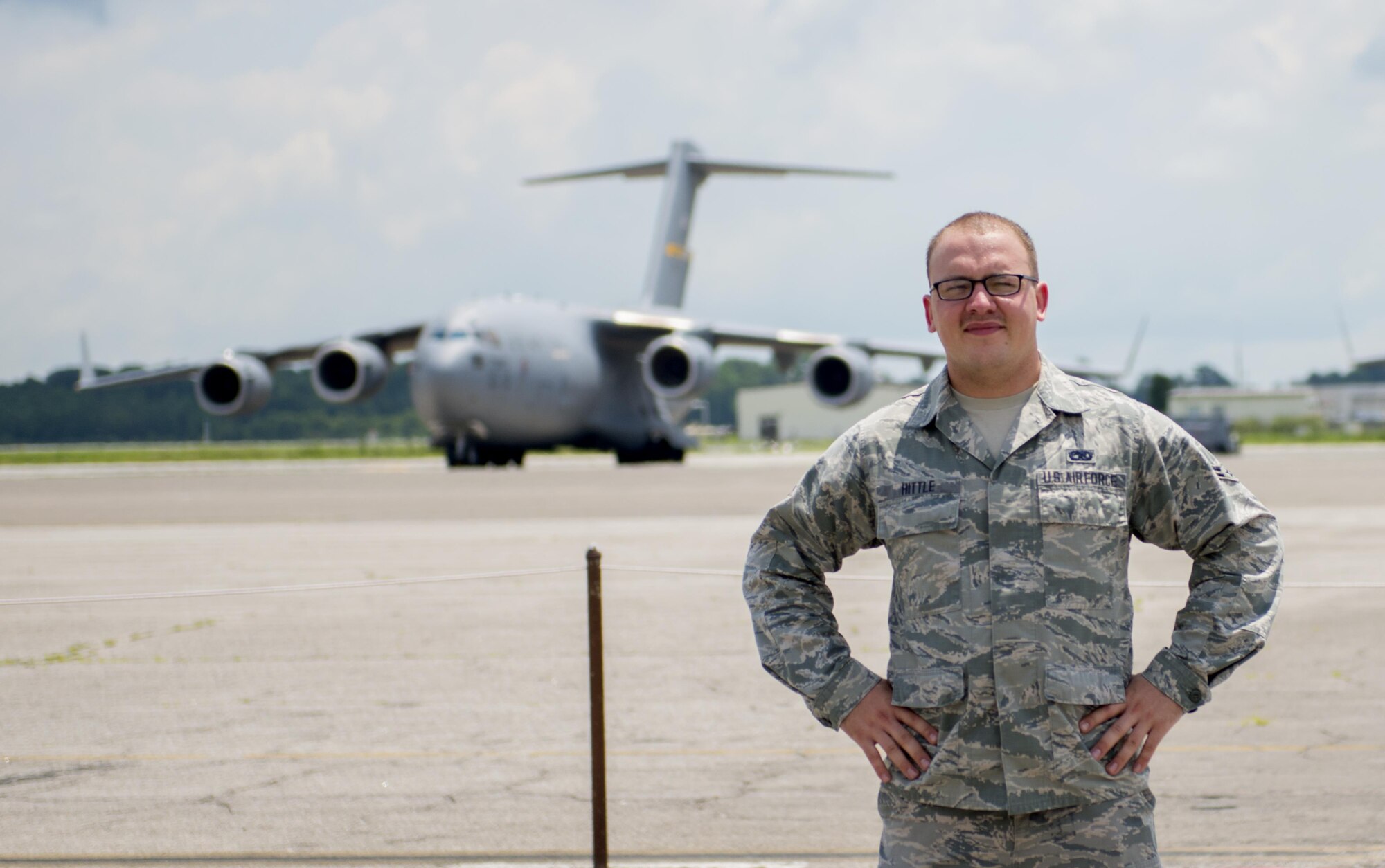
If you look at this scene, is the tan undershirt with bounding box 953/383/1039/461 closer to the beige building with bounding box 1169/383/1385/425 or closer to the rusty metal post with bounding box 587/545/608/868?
the rusty metal post with bounding box 587/545/608/868

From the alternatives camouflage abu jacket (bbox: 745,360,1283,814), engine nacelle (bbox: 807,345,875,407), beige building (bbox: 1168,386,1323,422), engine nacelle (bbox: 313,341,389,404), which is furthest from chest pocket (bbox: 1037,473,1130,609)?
beige building (bbox: 1168,386,1323,422)

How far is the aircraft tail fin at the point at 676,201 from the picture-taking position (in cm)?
4362

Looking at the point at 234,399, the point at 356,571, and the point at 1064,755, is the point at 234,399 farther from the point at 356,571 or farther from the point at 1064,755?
the point at 1064,755

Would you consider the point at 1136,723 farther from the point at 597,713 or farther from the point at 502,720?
the point at 502,720

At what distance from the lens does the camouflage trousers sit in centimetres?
Result: 260

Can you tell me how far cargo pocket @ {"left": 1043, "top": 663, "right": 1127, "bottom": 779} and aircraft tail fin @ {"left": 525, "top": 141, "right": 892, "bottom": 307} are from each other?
135 ft

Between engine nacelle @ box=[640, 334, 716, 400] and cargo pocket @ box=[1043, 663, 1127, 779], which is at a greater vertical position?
engine nacelle @ box=[640, 334, 716, 400]

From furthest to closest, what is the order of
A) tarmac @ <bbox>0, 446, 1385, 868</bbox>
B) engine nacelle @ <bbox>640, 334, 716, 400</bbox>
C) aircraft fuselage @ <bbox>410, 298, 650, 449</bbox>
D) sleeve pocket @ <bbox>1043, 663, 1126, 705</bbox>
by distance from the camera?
engine nacelle @ <bbox>640, 334, 716, 400</bbox>
aircraft fuselage @ <bbox>410, 298, 650, 449</bbox>
tarmac @ <bbox>0, 446, 1385, 868</bbox>
sleeve pocket @ <bbox>1043, 663, 1126, 705</bbox>

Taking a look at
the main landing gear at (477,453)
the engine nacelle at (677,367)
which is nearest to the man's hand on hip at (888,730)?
the engine nacelle at (677,367)

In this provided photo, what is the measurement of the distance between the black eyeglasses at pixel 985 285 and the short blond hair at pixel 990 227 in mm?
50

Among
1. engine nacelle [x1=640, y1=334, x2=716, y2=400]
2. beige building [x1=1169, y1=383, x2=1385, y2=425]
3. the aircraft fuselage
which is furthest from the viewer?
beige building [x1=1169, y1=383, x2=1385, y2=425]

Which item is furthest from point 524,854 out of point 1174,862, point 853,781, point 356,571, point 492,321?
point 492,321

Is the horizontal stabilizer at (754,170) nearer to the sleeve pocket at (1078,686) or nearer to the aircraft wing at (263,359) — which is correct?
the aircraft wing at (263,359)

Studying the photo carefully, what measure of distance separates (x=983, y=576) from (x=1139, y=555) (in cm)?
1161
